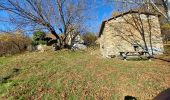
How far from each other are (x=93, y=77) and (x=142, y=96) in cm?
261

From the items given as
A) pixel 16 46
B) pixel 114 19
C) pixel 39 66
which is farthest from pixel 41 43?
pixel 39 66

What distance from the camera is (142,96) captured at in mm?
10648

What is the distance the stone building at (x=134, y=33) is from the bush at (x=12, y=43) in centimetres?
1053

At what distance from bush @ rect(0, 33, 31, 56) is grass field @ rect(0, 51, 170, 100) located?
15.4 meters

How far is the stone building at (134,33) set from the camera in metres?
29.0

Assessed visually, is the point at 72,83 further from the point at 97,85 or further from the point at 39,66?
the point at 39,66

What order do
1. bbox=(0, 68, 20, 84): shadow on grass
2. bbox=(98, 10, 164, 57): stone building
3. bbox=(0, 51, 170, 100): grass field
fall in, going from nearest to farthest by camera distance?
bbox=(0, 51, 170, 100): grass field < bbox=(0, 68, 20, 84): shadow on grass < bbox=(98, 10, 164, 57): stone building

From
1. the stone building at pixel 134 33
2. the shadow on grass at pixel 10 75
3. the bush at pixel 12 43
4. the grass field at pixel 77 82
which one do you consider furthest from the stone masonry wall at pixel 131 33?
the shadow on grass at pixel 10 75

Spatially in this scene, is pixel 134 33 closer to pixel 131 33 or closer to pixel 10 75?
pixel 131 33

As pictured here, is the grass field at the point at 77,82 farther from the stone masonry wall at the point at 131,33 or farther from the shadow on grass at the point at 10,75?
the stone masonry wall at the point at 131,33

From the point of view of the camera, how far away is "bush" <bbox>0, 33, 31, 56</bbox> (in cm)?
2937

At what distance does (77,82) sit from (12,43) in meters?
22.6

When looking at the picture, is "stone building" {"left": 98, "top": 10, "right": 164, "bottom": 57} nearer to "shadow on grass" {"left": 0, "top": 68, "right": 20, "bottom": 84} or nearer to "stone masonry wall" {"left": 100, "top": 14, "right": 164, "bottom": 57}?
"stone masonry wall" {"left": 100, "top": 14, "right": 164, "bottom": 57}

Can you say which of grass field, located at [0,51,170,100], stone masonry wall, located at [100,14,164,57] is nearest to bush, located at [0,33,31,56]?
stone masonry wall, located at [100,14,164,57]
